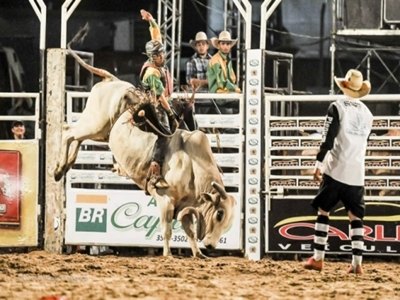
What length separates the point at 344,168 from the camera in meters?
12.7

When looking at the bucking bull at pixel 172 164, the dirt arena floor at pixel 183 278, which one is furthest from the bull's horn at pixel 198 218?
the dirt arena floor at pixel 183 278

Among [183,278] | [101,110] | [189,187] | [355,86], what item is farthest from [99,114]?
[183,278]

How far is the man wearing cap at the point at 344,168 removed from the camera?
12703mm

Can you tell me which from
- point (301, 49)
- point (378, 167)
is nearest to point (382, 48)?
point (301, 49)

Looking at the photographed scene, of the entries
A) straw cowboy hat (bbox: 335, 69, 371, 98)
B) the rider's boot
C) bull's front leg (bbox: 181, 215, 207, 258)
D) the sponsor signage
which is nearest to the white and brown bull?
the rider's boot

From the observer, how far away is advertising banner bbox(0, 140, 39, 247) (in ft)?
49.8

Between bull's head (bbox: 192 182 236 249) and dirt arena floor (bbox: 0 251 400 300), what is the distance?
0.82 feet

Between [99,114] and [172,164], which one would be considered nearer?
[172,164]

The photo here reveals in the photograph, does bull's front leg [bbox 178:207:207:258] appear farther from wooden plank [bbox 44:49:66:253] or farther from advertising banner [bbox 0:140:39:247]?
advertising banner [bbox 0:140:39:247]

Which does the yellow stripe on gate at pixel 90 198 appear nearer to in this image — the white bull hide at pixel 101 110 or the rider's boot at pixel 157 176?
the white bull hide at pixel 101 110

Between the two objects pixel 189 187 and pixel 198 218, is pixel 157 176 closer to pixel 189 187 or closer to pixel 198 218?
pixel 189 187

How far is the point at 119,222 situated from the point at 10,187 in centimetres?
118

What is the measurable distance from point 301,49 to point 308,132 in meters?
4.70

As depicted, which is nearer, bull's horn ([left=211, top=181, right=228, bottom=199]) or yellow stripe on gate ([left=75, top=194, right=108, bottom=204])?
bull's horn ([left=211, top=181, right=228, bottom=199])
